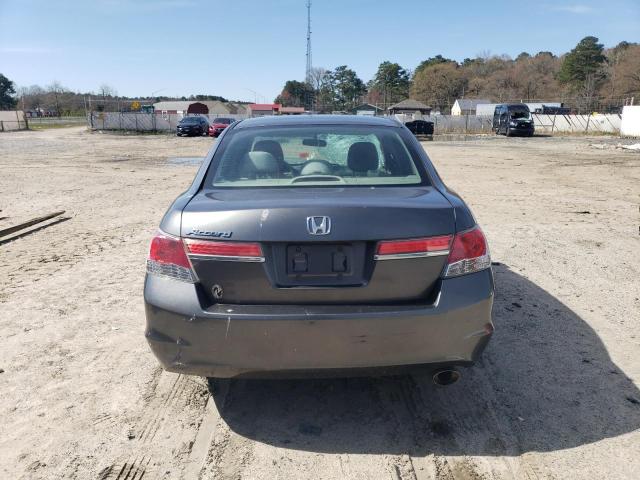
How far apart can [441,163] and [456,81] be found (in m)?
111

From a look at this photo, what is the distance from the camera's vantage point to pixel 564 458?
8.13ft

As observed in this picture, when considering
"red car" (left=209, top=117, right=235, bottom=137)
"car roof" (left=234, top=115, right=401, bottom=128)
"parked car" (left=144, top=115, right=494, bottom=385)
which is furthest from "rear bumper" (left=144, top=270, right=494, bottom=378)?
"red car" (left=209, top=117, right=235, bottom=137)

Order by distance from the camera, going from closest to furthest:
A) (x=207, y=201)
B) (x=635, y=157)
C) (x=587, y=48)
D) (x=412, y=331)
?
(x=412, y=331) < (x=207, y=201) < (x=635, y=157) < (x=587, y=48)

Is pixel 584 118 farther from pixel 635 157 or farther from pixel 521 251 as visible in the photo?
pixel 521 251

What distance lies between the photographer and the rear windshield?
3.01 m

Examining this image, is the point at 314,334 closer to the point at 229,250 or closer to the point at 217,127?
the point at 229,250

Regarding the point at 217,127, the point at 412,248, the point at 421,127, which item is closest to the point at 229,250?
the point at 412,248

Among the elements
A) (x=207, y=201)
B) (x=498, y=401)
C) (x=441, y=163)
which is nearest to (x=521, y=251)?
(x=498, y=401)

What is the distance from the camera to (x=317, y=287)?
2.39 meters

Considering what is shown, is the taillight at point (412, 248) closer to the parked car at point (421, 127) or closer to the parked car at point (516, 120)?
the parked car at point (421, 127)

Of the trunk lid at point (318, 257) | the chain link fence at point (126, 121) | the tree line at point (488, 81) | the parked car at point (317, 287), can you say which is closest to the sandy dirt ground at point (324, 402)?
the parked car at point (317, 287)

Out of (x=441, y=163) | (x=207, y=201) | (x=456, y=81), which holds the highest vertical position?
(x=456, y=81)

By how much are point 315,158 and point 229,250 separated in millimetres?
1390

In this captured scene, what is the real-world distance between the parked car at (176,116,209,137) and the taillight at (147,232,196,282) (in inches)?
1554
